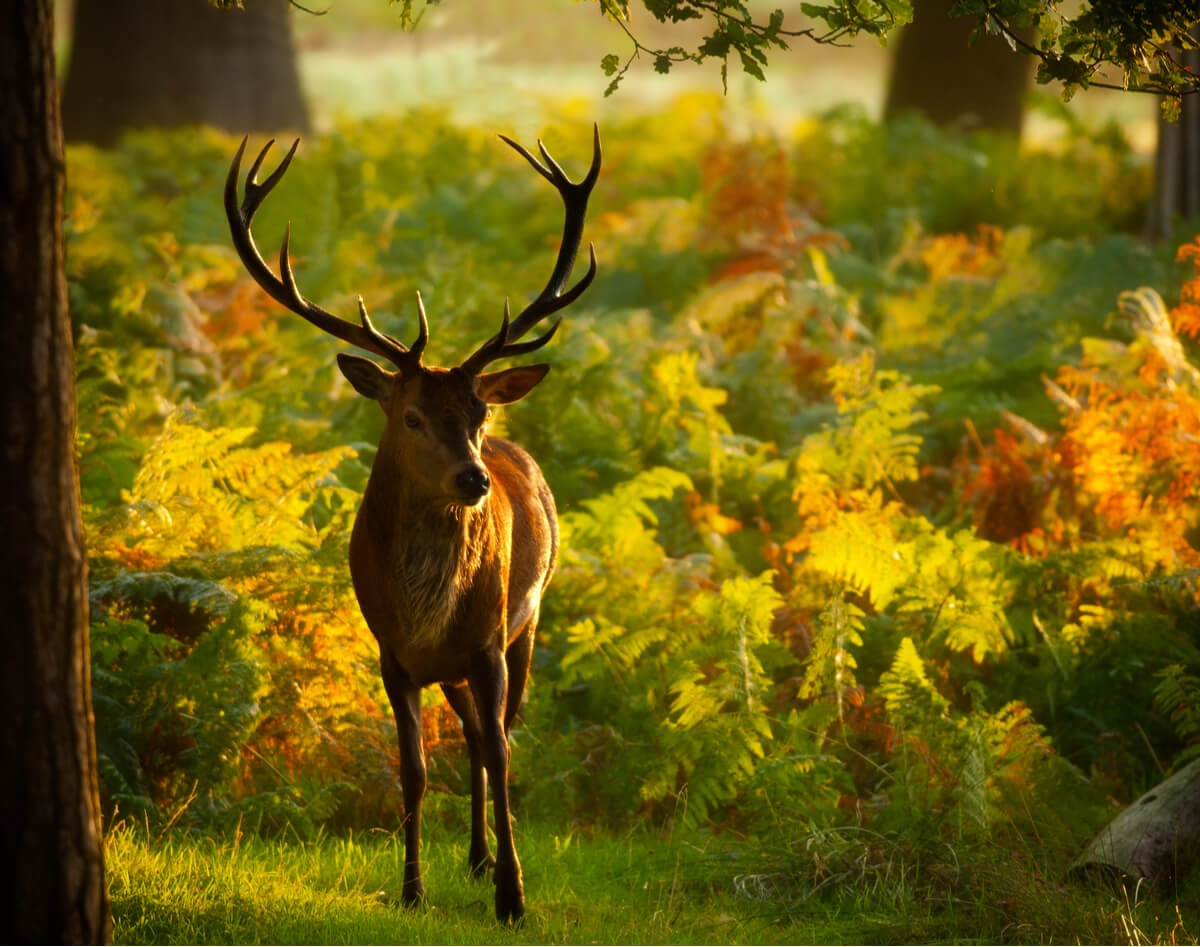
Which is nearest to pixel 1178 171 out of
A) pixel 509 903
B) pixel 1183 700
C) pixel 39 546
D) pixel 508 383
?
pixel 1183 700

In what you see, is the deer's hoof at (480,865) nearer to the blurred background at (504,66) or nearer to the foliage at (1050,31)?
the foliage at (1050,31)

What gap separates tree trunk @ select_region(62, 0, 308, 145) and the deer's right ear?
45.8 ft

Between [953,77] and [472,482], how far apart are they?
16164 millimetres

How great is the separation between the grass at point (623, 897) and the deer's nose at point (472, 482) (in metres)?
1.47

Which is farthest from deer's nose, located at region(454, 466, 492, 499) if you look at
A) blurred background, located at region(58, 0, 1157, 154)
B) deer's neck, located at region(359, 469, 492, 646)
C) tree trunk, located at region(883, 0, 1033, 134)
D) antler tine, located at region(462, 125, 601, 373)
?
tree trunk, located at region(883, 0, 1033, 134)

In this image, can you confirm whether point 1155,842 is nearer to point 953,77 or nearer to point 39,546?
point 39,546

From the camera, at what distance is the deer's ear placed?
18.6 ft

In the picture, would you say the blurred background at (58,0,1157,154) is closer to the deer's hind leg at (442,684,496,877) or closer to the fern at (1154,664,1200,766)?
the fern at (1154,664,1200,766)

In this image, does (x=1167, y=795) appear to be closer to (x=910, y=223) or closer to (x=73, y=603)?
(x=73, y=603)

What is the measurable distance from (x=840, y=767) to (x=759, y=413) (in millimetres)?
4525

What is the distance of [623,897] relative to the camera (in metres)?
5.85

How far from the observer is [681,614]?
7660mm

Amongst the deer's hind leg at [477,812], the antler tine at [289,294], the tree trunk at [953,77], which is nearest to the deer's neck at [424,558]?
the antler tine at [289,294]

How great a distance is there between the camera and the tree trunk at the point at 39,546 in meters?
3.71
